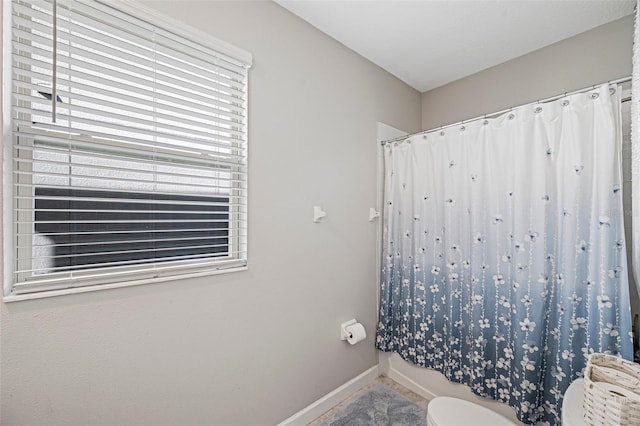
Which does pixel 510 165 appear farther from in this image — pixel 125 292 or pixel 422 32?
pixel 125 292

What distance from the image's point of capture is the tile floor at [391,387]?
68.8 inches

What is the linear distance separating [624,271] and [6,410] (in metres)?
2.43

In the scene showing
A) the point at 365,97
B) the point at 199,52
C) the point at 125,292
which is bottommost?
the point at 125,292

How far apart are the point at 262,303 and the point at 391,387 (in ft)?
4.48

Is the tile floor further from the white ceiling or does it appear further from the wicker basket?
the white ceiling

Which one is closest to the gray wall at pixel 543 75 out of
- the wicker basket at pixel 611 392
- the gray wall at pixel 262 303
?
the gray wall at pixel 262 303

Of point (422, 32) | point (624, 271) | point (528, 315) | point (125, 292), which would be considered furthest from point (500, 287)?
point (125, 292)

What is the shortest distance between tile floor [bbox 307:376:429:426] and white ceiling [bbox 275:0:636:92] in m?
2.57

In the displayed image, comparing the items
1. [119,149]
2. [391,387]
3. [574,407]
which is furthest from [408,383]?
[119,149]

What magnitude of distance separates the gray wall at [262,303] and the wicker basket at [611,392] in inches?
49.5

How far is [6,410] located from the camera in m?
0.85

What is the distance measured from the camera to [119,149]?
3.49 feet

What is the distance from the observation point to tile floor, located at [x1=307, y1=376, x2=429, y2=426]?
1747 mm

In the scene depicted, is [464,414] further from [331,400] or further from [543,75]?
[543,75]
